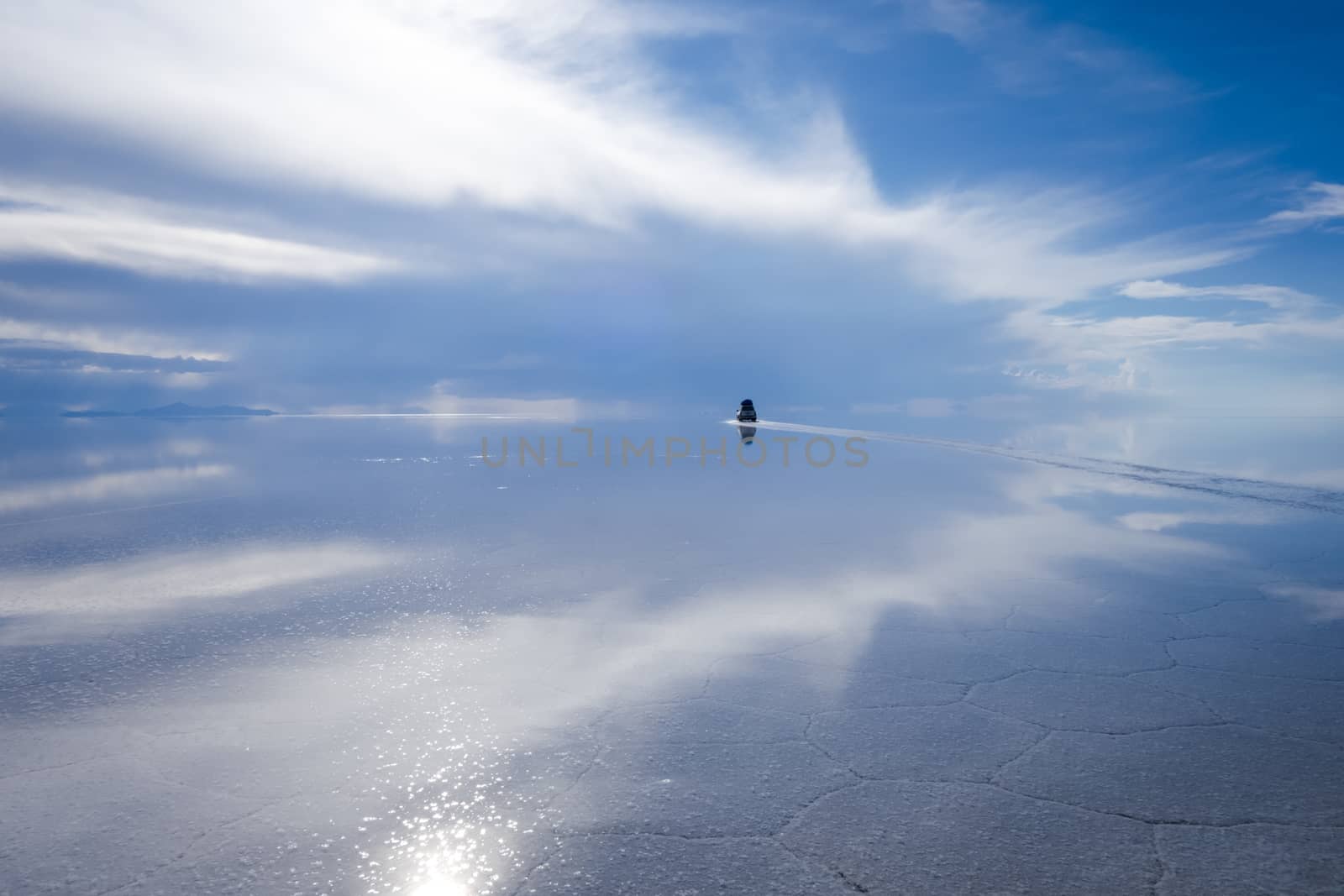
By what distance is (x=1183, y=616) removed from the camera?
594 centimetres

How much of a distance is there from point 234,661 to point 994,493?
41.1 feet

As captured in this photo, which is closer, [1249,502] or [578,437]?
[1249,502]

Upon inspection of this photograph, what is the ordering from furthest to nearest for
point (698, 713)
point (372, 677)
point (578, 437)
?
point (578, 437), point (372, 677), point (698, 713)

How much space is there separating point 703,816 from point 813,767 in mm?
656

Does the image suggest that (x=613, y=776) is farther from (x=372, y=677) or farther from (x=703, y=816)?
(x=372, y=677)

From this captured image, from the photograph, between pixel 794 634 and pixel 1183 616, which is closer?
pixel 794 634

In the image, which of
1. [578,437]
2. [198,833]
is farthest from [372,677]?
[578,437]

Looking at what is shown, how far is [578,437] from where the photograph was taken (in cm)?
3575

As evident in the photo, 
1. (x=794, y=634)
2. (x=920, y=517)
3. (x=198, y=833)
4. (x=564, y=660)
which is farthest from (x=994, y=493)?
(x=198, y=833)

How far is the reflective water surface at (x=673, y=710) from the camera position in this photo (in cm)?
275

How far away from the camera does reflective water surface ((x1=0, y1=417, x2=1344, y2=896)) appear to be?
9.02ft

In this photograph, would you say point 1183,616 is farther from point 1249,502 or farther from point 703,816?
point 1249,502

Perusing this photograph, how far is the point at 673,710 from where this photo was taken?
162 inches

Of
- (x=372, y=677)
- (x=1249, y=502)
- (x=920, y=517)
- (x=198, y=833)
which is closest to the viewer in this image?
(x=198, y=833)
